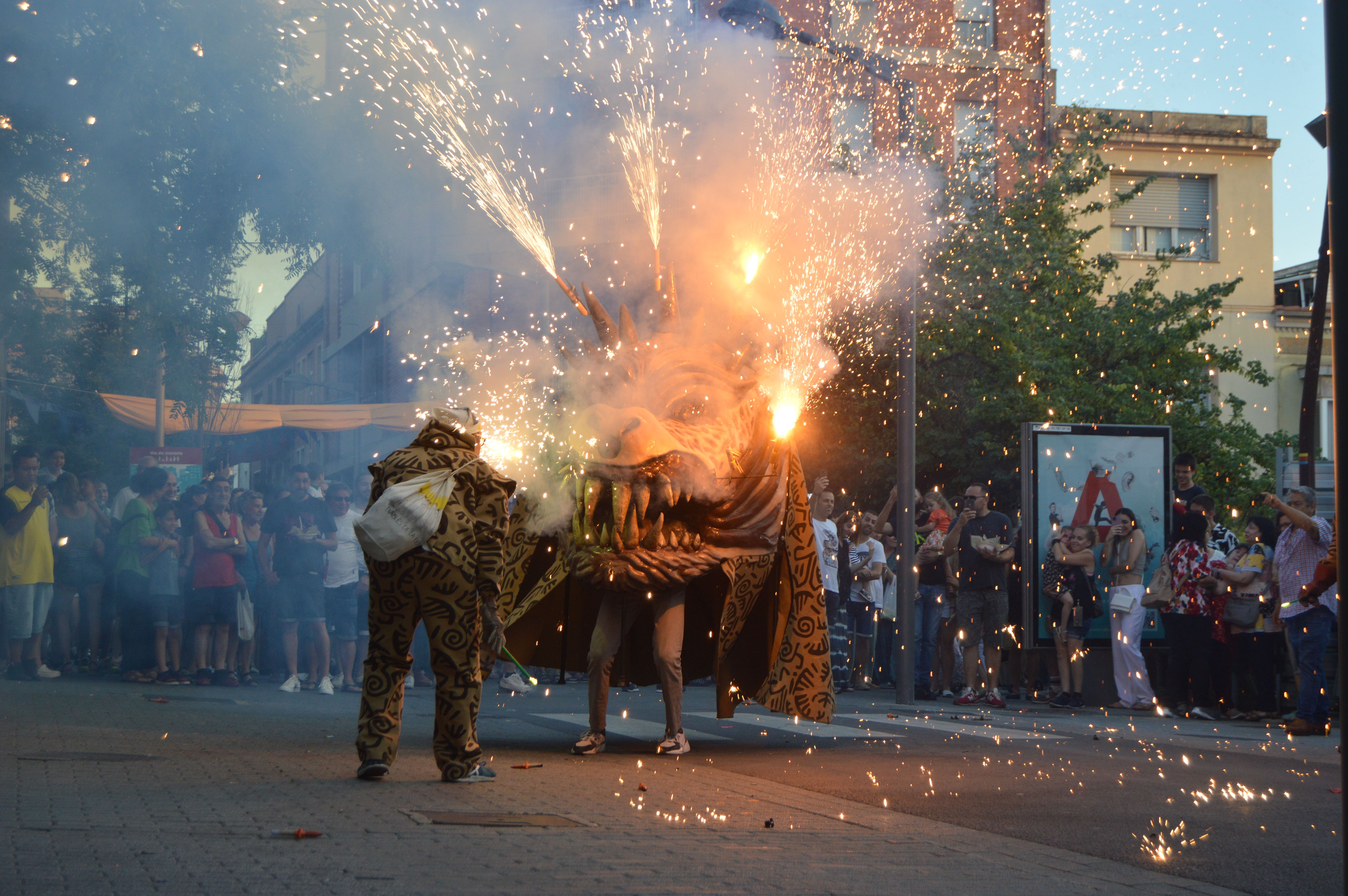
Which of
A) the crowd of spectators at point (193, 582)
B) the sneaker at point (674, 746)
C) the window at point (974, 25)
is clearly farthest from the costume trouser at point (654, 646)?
the window at point (974, 25)

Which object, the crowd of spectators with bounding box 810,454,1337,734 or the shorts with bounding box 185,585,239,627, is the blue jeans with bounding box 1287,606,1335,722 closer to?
the crowd of spectators with bounding box 810,454,1337,734

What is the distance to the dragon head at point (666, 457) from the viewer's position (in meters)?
8.04

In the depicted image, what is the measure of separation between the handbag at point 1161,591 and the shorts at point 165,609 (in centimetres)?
968

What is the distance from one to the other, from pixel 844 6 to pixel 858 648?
1067 centimetres

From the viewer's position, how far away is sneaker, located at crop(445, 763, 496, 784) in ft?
22.3

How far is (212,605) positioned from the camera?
1372 centimetres

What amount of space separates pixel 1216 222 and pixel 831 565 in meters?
26.3

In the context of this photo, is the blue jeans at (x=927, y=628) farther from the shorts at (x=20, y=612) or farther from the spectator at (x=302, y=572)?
the shorts at (x=20, y=612)

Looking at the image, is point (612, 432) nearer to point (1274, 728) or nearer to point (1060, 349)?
point (1274, 728)

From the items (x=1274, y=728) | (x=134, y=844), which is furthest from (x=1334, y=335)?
(x=1274, y=728)

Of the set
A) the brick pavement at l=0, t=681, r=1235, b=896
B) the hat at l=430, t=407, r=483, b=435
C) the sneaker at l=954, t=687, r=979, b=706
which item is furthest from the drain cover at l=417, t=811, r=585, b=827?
the sneaker at l=954, t=687, r=979, b=706

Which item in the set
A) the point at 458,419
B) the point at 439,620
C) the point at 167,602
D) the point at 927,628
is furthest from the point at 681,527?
the point at 167,602

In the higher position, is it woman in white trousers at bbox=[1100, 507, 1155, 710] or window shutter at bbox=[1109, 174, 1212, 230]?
window shutter at bbox=[1109, 174, 1212, 230]

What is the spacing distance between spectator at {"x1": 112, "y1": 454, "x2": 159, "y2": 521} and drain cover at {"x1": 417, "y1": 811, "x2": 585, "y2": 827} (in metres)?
9.31
